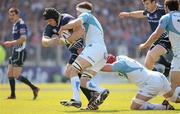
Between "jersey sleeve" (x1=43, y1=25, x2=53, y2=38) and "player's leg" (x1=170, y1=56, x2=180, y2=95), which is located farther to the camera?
"jersey sleeve" (x1=43, y1=25, x2=53, y2=38)

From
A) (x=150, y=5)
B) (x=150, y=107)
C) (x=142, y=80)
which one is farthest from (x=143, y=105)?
(x=150, y=5)

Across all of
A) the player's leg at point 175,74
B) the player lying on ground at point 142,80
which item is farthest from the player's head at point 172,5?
the player lying on ground at point 142,80

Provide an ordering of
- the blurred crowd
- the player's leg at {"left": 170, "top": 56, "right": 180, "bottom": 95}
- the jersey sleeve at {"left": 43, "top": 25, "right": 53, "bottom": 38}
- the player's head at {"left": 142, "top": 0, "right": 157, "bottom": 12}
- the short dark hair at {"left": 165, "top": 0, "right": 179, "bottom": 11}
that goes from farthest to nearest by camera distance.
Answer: the blurred crowd, the player's head at {"left": 142, "top": 0, "right": 157, "bottom": 12}, the jersey sleeve at {"left": 43, "top": 25, "right": 53, "bottom": 38}, the player's leg at {"left": 170, "top": 56, "right": 180, "bottom": 95}, the short dark hair at {"left": 165, "top": 0, "right": 179, "bottom": 11}

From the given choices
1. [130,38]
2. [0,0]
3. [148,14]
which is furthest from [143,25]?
[148,14]

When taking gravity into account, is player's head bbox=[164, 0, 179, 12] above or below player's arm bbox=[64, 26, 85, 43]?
above

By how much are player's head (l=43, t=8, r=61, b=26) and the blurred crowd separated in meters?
16.3

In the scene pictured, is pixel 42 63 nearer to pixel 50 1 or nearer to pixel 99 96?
pixel 50 1

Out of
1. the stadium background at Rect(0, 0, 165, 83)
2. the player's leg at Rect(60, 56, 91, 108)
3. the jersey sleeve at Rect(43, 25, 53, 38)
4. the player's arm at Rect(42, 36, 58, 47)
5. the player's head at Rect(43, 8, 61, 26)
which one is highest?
the player's head at Rect(43, 8, 61, 26)

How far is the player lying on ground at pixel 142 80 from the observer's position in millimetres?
12258

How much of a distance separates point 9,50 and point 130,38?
21.9 ft

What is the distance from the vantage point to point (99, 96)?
1259 centimetres

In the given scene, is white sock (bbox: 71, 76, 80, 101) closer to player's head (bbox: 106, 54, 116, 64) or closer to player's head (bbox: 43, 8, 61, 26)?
player's head (bbox: 106, 54, 116, 64)

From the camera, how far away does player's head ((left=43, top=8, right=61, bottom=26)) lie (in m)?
13.5

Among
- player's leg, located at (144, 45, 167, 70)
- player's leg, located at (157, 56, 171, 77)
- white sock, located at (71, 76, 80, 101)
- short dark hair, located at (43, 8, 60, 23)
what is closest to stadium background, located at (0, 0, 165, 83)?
player's leg, located at (157, 56, 171, 77)
